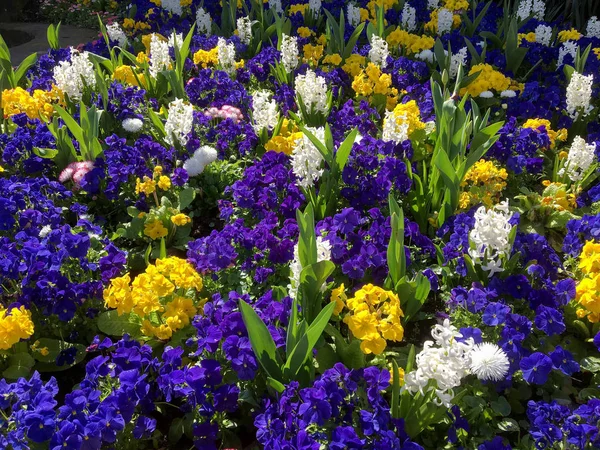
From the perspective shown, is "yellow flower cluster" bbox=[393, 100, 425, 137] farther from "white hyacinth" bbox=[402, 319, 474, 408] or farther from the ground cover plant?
"white hyacinth" bbox=[402, 319, 474, 408]

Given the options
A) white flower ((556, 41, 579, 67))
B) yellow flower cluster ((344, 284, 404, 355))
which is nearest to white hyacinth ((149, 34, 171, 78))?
yellow flower cluster ((344, 284, 404, 355))

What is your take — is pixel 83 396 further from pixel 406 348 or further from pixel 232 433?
pixel 406 348

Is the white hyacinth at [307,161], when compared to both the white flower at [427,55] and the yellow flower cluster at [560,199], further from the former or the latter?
the white flower at [427,55]

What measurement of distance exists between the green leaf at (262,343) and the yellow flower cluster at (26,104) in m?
2.91

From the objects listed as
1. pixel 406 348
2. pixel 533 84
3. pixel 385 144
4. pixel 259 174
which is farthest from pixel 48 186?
pixel 533 84

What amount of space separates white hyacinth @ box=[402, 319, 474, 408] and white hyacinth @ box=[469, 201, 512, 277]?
27.0 inches

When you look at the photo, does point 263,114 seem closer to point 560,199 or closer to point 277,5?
point 560,199

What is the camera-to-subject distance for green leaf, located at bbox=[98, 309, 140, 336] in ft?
8.68

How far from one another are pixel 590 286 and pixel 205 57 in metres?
3.88

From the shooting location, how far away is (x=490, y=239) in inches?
99.8

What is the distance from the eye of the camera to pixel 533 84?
4.42 meters

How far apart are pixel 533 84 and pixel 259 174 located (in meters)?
2.45

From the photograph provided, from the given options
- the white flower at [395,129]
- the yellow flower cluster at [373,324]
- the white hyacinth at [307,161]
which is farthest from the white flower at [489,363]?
the white flower at [395,129]

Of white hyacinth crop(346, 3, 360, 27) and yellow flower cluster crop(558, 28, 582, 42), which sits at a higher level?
white hyacinth crop(346, 3, 360, 27)
